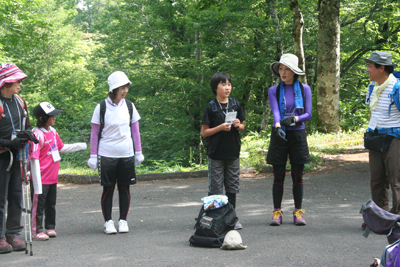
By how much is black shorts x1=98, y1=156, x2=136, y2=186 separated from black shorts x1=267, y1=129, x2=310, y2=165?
75.4 inches

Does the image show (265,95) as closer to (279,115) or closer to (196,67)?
(196,67)

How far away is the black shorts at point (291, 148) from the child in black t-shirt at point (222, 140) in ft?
1.65

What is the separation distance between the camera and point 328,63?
14141mm

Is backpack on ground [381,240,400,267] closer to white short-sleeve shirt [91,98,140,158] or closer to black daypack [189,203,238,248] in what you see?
black daypack [189,203,238,248]

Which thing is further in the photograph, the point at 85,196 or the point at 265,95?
the point at 265,95

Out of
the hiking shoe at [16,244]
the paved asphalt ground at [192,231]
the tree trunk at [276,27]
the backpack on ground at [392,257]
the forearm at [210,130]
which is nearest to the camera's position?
the backpack on ground at [392,257]

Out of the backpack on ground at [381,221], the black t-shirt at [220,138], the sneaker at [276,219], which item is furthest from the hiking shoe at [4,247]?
the backpack on ground at [381,221]

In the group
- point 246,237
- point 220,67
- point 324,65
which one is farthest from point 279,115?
point 220,67

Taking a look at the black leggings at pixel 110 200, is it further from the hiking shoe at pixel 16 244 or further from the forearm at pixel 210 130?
the forearm at pixel 210 130

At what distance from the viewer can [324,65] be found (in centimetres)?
1422

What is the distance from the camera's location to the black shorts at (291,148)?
5.42 metres

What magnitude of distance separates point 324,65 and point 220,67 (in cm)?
469

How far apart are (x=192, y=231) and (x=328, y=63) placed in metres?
10.6

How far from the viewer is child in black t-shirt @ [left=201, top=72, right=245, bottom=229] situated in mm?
5340
